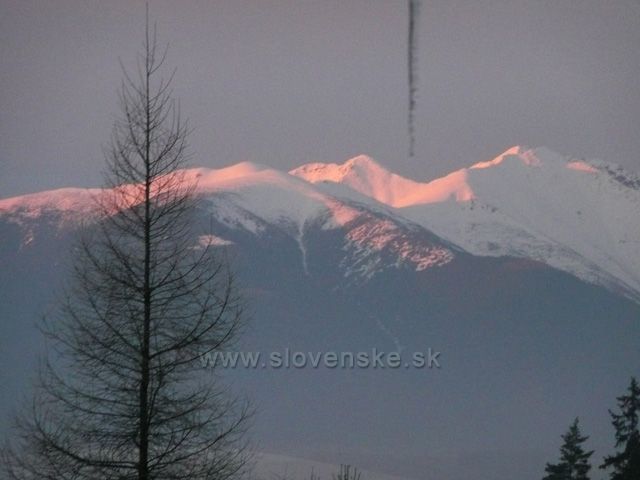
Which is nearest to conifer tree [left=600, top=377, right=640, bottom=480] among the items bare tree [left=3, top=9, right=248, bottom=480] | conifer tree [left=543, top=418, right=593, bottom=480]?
conifer tree [left=543, top=418, right=593, bottom=480]

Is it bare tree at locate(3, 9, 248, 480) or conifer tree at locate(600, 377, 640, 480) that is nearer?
bare tree at locate(3, 9, 248, 480)

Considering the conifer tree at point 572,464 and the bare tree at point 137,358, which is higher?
the conifer tree at point 572,464

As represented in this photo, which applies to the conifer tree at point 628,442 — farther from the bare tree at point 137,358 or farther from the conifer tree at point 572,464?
the bare tree at point 137,358

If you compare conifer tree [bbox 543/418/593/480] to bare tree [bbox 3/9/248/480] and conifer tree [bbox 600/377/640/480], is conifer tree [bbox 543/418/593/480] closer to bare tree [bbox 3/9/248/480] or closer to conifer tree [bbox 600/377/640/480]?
conifer tree [bbox 600/377/640/480]

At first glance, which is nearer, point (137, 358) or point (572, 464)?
point (137, 358)

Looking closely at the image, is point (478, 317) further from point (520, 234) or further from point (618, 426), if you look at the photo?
point (618, 426)

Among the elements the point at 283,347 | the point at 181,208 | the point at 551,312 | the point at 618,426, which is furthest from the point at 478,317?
the point at 181,208

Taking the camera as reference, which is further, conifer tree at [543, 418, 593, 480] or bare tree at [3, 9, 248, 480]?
conifer tree at [543, 418, 593, 480]

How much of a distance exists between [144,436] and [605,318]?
9265cm

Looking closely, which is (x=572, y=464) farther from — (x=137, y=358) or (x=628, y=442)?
(x=137, y=358)

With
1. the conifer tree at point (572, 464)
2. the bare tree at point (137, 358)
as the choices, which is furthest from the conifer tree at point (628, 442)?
the bare tree at point (137, 358)

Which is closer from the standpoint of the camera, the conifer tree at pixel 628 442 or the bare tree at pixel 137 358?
the bare tree at pixel 137 358

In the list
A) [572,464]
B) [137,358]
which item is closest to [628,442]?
[572,464]

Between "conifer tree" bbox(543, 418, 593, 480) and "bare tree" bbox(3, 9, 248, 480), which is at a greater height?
"conifer tree" bbox(543, 418, 593, 480)
